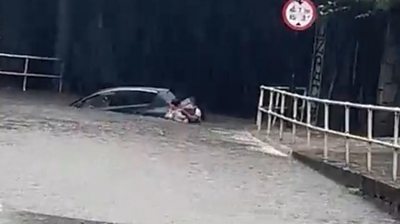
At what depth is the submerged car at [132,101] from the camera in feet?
91.8

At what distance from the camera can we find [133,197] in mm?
11602

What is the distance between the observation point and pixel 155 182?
12883mm

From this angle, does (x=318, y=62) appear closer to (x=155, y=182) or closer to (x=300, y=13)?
(x=300, y=13)

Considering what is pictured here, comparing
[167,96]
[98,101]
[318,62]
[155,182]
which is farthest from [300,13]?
[155,182]

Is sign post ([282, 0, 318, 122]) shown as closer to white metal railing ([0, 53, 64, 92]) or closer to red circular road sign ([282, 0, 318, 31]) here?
red circular road sign ([282, 0, 318, 31])

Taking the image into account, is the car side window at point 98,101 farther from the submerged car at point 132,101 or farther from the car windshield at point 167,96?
the car windshield at point 167,96

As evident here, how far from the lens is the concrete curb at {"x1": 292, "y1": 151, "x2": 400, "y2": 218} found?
39.3 ft

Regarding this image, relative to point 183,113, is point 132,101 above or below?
above

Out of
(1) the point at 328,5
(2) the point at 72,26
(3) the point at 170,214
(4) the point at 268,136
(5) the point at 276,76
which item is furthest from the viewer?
(2) the point at 72,26

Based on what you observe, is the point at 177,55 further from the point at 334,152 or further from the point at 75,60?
the point at 334,152

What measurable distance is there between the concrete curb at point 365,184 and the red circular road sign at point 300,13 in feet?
22.7

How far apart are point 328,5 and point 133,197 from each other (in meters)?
12.8

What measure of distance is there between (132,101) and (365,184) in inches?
620

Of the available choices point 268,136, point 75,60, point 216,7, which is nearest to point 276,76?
point 216,7
